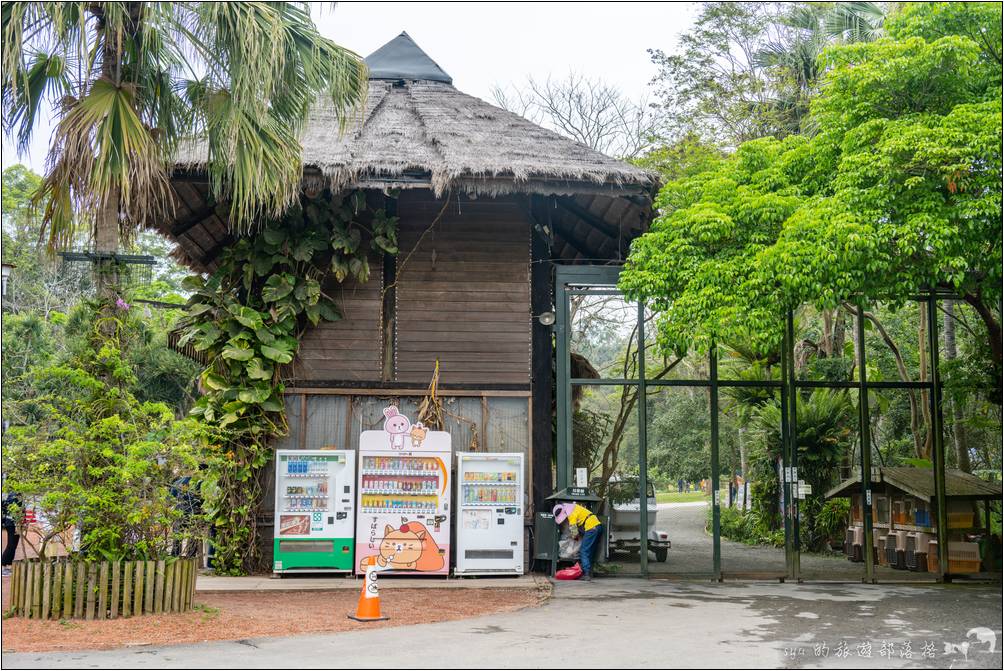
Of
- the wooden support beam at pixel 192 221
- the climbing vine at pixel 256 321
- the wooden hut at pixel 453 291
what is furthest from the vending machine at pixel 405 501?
the wooden support beam at pixel 192 221

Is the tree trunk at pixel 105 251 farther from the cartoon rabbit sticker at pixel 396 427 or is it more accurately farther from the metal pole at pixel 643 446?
the metal pole at pixel 643 446

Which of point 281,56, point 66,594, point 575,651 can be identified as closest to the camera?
point 575,651

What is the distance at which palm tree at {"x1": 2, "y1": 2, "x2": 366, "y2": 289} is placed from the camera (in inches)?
358

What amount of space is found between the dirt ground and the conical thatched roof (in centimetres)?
524

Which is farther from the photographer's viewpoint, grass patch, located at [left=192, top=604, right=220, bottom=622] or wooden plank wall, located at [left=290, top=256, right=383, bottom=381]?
wooden plank wall, located at [left=290, top=256, right=383, bottom=381]

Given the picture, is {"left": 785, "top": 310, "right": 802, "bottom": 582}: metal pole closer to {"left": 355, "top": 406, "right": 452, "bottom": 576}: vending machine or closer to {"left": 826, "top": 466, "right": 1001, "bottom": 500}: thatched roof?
{"left": 826, "top": 466, "right": 1001, "bottom": 500}: thatched roof

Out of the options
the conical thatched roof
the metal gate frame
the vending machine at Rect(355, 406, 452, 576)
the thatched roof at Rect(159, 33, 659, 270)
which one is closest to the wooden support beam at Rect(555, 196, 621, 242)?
the thatched roof at Rect(159, 33, 659, 270)

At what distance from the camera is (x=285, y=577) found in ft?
40.0

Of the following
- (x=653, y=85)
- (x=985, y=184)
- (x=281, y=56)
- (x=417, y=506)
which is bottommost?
(x=417, y=506)

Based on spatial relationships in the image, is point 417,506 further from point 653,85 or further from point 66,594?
point 653,85

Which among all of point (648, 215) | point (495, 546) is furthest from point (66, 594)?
point (648, 215)

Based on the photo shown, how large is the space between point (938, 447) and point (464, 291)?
23.8 feet

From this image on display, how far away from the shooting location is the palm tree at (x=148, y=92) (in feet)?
29.8

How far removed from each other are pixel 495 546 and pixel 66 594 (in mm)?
5492
